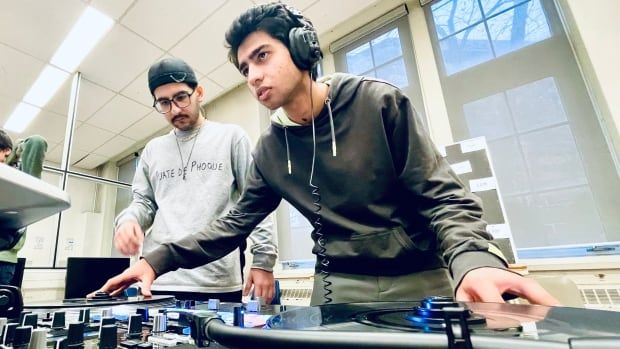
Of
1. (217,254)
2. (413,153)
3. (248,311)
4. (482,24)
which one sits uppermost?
(482,24)

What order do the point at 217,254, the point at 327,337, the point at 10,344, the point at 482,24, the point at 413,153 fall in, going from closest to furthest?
the point at 327,337 → the point at 10,344 → the point at 413,153 → the point at 217,254 → the point at 482,24

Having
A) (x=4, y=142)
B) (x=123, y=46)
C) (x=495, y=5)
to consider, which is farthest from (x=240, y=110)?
(x=495, y=5)

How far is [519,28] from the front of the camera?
2.11 m

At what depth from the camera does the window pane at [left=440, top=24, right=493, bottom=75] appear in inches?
88.0

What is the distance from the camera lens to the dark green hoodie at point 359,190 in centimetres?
68

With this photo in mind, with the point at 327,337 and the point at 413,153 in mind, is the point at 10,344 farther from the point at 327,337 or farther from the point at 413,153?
the point at 413,153

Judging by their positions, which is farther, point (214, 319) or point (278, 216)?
point (278, 216)

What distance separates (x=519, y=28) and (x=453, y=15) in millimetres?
495

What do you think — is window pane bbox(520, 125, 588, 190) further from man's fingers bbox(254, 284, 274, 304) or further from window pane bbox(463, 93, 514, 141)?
man's fingers bbox(254, 284, 274, 304)

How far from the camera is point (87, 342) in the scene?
396 millimetres

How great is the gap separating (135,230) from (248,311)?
0.60 metres

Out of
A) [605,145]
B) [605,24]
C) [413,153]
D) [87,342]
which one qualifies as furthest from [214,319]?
[605,24]

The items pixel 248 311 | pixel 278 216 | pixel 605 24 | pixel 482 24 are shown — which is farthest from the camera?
pixel 278 216

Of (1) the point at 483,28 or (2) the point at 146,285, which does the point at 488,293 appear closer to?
(2) the point at 146,285
